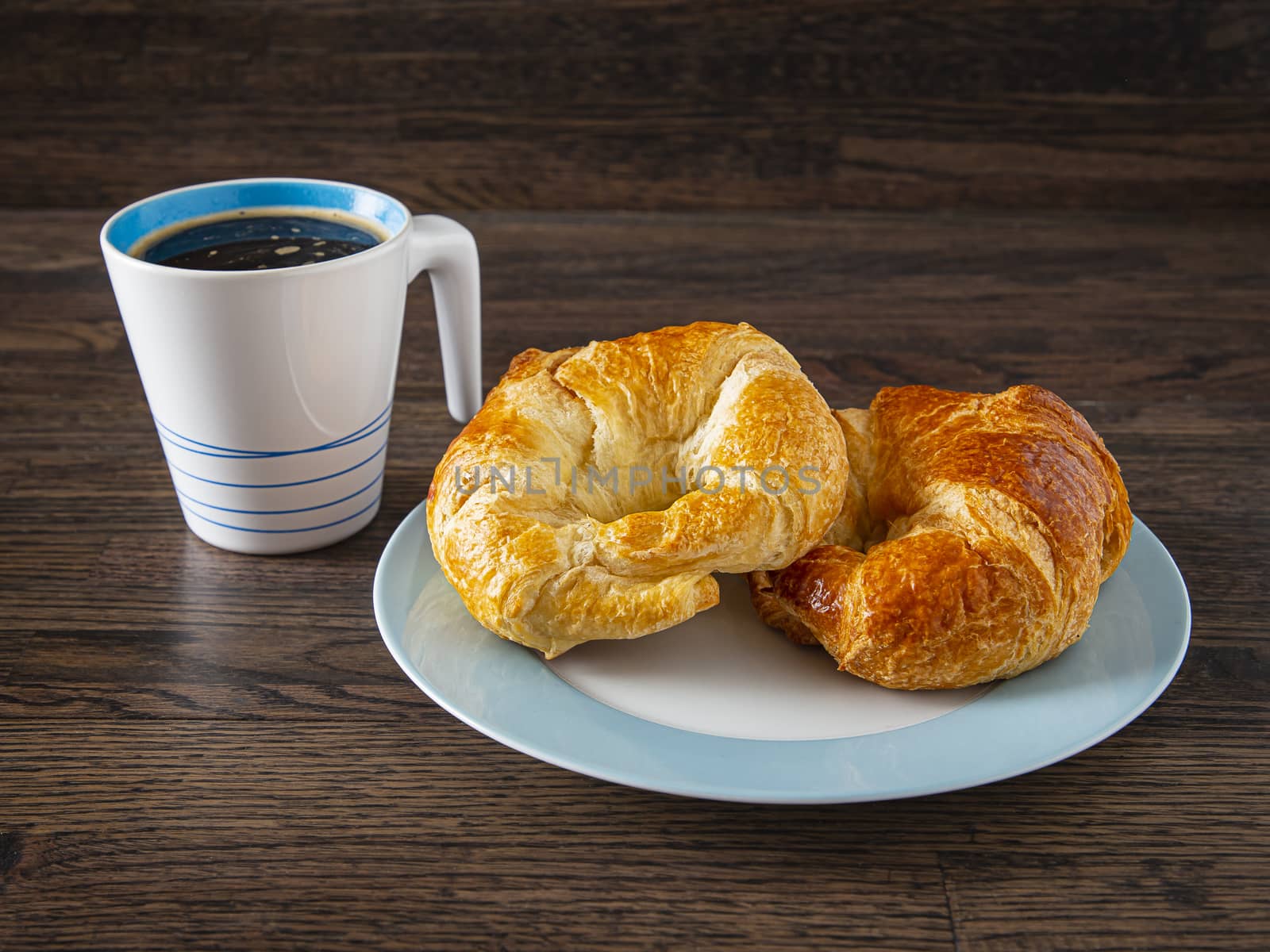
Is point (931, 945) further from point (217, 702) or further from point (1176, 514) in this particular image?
point (1176, 514)

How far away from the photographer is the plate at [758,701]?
0.85m

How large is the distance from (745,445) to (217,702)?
1.74ft

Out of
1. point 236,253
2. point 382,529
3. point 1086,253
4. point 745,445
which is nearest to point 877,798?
point 745,445

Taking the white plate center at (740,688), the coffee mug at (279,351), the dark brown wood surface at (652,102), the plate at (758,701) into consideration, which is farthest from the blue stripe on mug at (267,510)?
the dark brown wood surface at (652,102)

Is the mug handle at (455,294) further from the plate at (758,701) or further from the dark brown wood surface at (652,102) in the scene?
the dark brown wood surface at (652,102)

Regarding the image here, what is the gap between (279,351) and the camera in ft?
3.69

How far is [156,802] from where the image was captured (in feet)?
3.05

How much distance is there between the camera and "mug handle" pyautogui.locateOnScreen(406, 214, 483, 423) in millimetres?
1277

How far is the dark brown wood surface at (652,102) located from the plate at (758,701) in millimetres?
1483

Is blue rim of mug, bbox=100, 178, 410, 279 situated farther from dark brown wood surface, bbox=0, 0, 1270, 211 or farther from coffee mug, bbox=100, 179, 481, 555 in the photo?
dark brown wood surface, bbox=0, 0, 1270, 211

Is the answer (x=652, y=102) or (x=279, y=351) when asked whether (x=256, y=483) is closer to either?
(x=279, y=351)

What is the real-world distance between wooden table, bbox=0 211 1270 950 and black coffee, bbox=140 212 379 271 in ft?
1.07

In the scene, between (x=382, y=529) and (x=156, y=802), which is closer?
(x=156, y=802)

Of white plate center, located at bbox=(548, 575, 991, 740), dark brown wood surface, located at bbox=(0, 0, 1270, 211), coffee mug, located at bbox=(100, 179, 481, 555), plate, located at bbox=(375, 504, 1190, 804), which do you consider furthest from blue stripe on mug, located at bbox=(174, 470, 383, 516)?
dark brown wood surface, located at bbox=(0, 0, 1270, 211)
